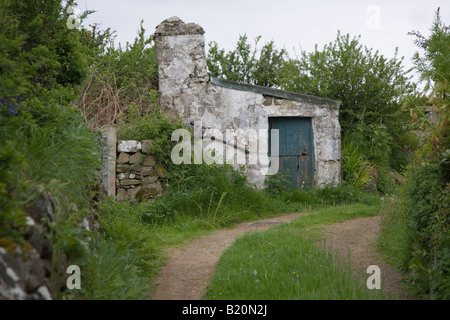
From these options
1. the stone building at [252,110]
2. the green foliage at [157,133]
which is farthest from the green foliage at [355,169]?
the green foliage at [157,133]

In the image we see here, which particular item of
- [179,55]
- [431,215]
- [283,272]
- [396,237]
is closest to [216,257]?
[283,272]

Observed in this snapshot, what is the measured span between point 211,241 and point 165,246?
742 millimetres

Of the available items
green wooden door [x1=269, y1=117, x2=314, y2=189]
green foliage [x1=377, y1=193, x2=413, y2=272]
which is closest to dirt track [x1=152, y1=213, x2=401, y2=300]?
green foliage [x1=377, y1=193, x2=413, y2=272]

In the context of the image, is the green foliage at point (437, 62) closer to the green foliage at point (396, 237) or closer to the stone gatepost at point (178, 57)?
the green foliage at point (396, 237)

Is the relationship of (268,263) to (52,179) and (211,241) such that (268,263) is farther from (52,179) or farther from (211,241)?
(52,179)

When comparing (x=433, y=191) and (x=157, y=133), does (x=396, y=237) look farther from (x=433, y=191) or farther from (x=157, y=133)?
(x=157, y=133)

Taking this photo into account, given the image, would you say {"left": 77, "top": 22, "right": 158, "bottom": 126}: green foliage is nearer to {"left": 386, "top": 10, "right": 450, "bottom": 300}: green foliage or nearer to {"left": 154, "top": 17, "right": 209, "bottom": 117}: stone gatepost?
{"left": 154, "top": 17, "right": 209, "bottom": 117}: stone gatepost

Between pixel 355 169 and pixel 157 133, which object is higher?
pixel 157 133

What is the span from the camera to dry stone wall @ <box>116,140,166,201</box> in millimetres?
9023

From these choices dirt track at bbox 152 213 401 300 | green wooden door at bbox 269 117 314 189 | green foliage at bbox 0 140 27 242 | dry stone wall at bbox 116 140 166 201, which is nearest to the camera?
green foliage at bbox 0 140 27 242

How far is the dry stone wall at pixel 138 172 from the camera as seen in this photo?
9.02 meters

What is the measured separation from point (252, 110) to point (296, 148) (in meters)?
1.46

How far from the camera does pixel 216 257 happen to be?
18.6 ft

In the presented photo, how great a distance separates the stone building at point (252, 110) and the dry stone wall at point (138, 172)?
169 centimetres
